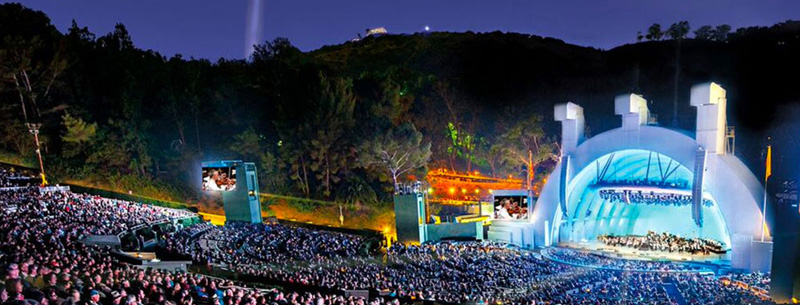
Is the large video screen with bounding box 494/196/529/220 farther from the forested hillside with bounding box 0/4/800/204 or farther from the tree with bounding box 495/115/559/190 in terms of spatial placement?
the tree with bounding box 495/115/559/190

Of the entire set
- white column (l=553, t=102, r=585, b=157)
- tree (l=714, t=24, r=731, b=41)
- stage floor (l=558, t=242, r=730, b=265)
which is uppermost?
tree (l=714, t=24, r=731, b=41)

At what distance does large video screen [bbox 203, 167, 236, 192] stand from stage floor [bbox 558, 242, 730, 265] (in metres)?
18.2

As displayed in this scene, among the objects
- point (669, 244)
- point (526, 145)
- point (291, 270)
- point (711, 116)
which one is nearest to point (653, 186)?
point (669, 244)

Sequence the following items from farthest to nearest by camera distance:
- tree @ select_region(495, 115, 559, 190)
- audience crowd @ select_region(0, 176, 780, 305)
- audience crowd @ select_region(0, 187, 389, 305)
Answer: tree @ select_region(495, 115, 559, 190)
audience crowd @ select_region(0, 176, 780, 305)
audience crowd @ select_region(0, 187, 389, 305)

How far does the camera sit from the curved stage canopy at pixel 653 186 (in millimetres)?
20156

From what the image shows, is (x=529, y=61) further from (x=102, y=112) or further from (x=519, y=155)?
(x=102, y=112)

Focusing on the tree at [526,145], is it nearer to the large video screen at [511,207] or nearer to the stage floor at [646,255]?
the large video screen at [511,207]

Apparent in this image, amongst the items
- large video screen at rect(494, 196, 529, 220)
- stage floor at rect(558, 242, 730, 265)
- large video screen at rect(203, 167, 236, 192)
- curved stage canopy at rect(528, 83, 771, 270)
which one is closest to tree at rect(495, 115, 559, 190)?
curved stage canopy at rect(528, 83, 771, 270)

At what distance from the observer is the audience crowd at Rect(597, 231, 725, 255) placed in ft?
72.3

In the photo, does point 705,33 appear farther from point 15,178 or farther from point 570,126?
point 15,178

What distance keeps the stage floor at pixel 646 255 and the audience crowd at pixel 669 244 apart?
0.32 m

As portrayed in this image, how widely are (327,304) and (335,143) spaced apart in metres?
24.4

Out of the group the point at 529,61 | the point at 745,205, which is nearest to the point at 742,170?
the point at 745,205

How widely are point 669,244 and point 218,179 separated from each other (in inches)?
903
